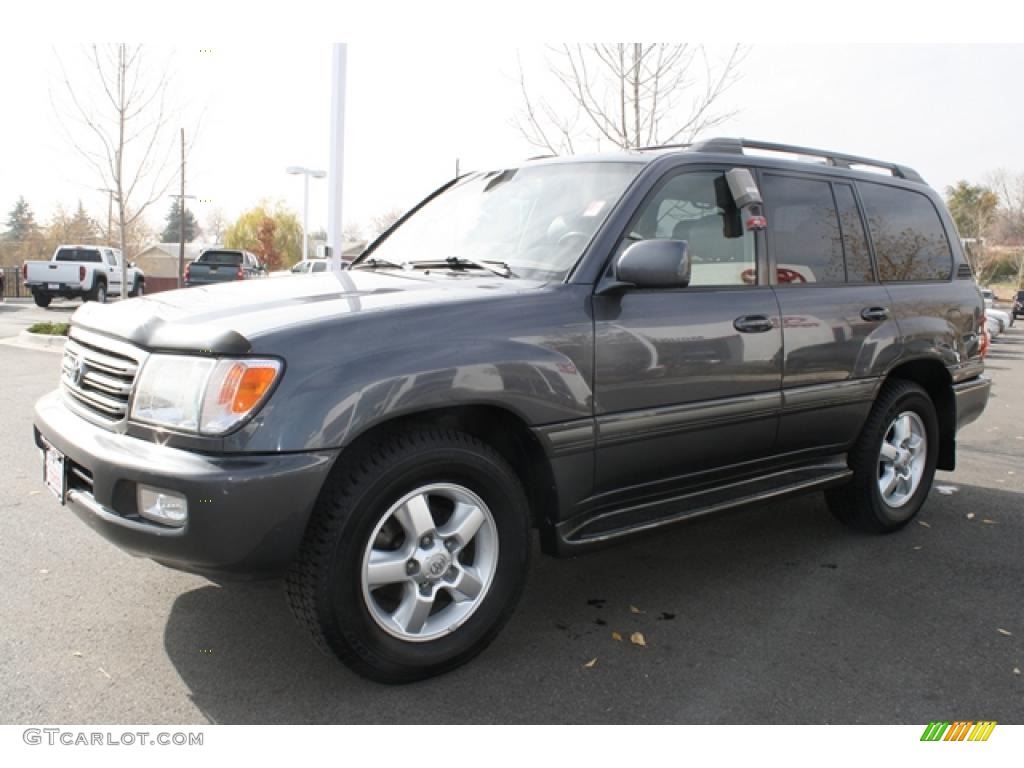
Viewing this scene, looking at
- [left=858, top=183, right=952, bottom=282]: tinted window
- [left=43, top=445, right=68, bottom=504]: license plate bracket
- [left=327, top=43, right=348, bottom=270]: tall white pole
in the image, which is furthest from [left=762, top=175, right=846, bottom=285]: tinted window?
[left=327, top=43, right=348, bottom=270]: tall white pole

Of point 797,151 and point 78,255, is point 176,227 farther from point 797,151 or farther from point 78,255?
point 797,151

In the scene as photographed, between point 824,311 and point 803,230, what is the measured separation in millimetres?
420

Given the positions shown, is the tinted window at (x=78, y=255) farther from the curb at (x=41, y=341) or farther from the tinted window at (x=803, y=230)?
the tinted window at (x=803, y=230)

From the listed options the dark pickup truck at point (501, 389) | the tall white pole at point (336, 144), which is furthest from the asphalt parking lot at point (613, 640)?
the tall white pole at point (336, 144)

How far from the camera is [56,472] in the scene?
122 inches

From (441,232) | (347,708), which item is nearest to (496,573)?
(347,708)

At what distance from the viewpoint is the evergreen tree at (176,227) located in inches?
3799

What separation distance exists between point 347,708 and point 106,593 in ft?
4.82

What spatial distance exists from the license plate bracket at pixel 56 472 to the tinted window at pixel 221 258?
20.6m

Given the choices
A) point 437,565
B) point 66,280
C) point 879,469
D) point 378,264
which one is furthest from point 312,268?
point 66,280

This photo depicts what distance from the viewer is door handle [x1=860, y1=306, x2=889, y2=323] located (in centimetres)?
434

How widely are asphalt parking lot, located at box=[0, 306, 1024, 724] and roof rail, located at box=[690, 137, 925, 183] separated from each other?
1705 mm

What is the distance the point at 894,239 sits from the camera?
471 centimetres

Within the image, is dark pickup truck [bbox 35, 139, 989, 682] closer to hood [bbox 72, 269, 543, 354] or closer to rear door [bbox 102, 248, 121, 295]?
hood [bbox 72, 269, 543, 354]
